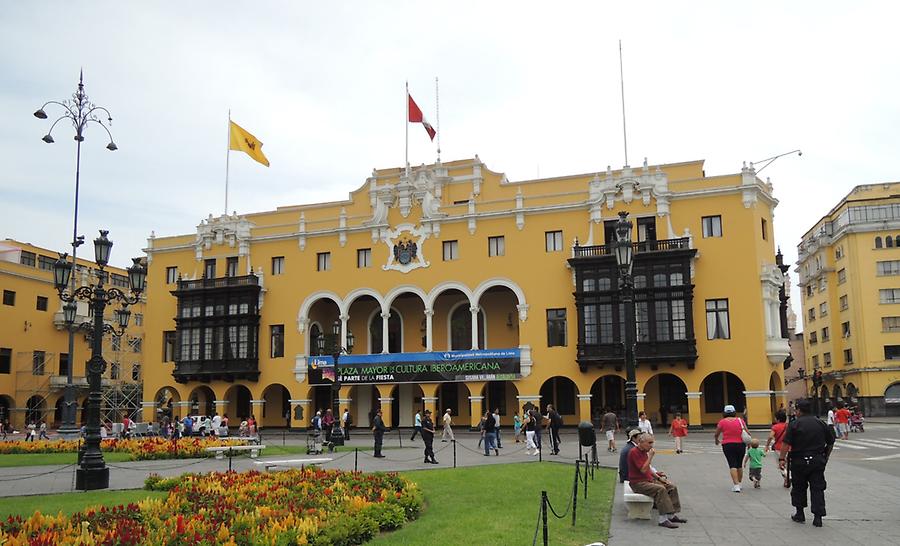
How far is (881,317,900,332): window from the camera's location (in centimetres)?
5775

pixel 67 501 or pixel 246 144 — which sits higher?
pixel 246 144

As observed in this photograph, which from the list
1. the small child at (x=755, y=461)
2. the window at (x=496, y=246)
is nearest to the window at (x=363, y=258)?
the window at (x=496, y=246)

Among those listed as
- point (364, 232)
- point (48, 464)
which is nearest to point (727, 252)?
point (364, 232)

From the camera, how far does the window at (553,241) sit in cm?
4172

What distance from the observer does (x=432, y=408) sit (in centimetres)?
4253

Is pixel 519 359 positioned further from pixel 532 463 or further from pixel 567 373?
pixel 532 463

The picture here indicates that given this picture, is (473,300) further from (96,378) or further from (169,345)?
(96,378)

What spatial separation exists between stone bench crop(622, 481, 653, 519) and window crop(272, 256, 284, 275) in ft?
126

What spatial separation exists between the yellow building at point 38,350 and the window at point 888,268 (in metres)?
58.2

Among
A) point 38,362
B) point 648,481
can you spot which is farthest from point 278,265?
point 648,481

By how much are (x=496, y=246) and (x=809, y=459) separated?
32.0 metres

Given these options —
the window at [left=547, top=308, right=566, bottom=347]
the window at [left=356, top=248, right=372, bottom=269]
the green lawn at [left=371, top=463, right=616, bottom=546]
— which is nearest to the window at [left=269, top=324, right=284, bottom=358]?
the window at [left=356, top=248, right=372, bottom=269]

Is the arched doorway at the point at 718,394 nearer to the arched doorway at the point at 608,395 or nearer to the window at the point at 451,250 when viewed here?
the arched doorway at the point at 608,395

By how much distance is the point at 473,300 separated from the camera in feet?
139
